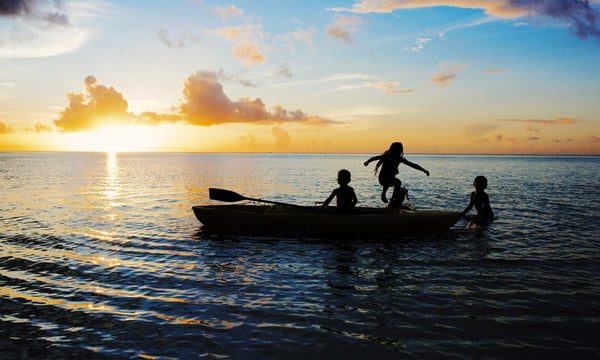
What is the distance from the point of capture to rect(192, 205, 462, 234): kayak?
13430mm

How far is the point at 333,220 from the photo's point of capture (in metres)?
13.6

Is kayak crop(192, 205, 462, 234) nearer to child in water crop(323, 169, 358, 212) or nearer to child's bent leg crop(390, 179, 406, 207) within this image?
child in water crop(323, 169, 358, 212)

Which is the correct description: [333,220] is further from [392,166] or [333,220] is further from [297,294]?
[297,294]

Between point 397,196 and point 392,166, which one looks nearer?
point 392,166

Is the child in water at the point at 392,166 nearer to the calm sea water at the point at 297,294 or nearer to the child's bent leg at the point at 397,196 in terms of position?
the child's bent leg at the point at 397,196

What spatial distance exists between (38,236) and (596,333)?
55.5ft

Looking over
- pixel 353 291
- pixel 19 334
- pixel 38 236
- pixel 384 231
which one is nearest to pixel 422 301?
pixel 353 291

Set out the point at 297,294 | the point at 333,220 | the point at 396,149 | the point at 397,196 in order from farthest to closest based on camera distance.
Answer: the point at 397,196, the point at 396,149, the point at 333,220, the point at 297,294

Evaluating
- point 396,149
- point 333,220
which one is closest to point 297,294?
point 333,220

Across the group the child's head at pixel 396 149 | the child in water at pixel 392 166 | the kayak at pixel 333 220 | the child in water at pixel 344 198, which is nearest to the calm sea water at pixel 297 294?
the kayak at pixel 333 220

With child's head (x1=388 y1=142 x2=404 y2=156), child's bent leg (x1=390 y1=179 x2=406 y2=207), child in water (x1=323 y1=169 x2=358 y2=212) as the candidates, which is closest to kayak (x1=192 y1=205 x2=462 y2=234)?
child in water (x1=323 y1=169 x2=358 y2=212)

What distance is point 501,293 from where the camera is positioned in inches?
317

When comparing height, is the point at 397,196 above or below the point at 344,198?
below

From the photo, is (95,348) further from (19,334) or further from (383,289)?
(383,289)
